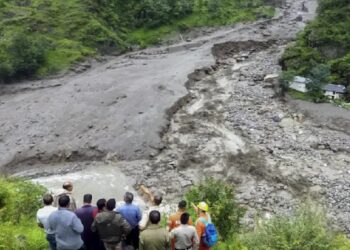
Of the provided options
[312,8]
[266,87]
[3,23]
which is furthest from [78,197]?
[312,8]

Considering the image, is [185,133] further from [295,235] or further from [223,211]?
[295,235]

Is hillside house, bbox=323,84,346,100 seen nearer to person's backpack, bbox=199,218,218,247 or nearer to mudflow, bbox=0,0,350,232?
mudflow, bbox=0,0,350,232

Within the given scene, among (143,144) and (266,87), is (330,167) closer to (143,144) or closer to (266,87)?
(143,144)

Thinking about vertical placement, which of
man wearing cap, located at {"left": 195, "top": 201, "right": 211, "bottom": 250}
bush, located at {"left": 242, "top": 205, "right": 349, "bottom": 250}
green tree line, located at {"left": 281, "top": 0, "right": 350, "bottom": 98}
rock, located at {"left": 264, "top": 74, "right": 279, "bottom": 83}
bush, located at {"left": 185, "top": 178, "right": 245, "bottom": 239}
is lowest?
rock, located at {"left": 264, "top": 74, "right": 279, "bottom": 83}

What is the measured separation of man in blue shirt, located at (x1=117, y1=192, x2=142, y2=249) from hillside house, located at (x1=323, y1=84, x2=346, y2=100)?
1485 inches

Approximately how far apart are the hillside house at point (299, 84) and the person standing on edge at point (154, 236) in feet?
127

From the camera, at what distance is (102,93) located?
51.6 metres

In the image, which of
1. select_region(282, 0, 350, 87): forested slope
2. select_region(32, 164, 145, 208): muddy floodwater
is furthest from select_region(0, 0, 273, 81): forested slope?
select_region(32, 164, 145, 208): muddy floodwater

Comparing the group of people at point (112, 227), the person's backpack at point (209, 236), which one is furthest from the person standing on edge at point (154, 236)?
the person's backpack at point (209, 236)

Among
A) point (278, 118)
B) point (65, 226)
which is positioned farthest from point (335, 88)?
point (65, 226)

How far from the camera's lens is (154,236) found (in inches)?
574

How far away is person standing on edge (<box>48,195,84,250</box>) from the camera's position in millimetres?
14367

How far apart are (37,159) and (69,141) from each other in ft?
10.8

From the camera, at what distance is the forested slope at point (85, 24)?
63.5 meters
